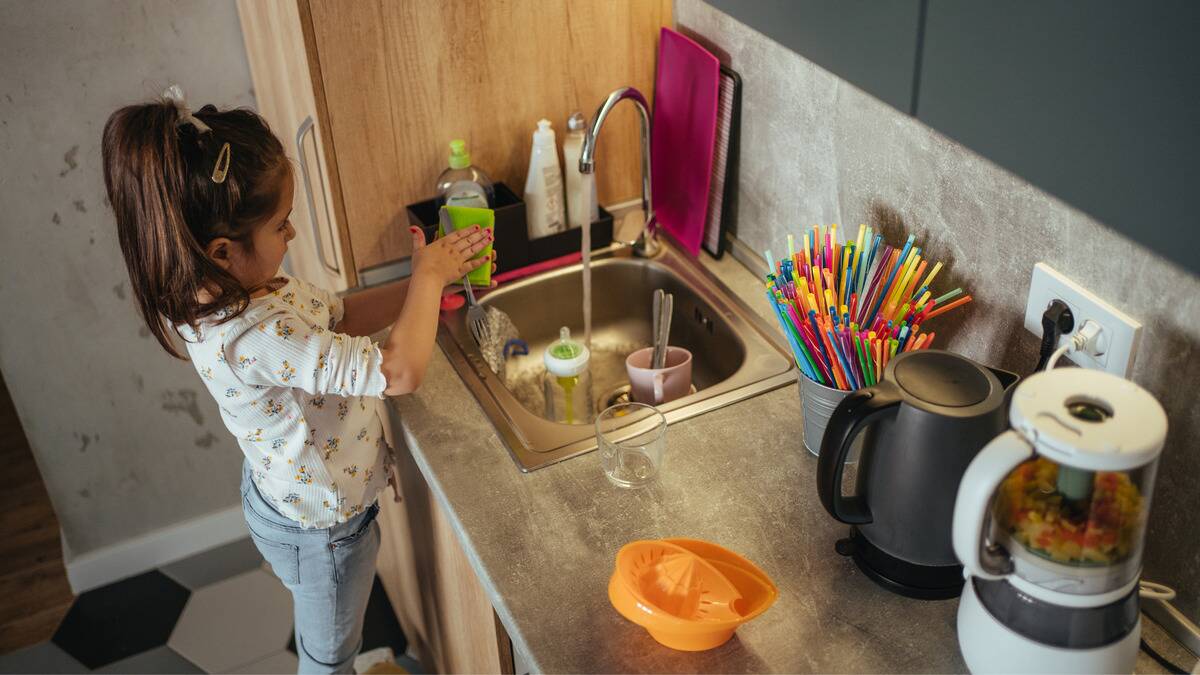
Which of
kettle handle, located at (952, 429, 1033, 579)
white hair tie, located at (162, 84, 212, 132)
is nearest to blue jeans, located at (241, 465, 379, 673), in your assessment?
white hair tie, located at (162, 84, 212, 132)

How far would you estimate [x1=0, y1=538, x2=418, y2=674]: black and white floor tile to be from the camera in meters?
2.08

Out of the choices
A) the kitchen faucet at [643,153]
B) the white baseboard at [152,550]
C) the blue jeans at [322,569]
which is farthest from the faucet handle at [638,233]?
the white baseboard at [152,550]

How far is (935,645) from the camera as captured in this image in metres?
1.05

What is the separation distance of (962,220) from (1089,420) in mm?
408

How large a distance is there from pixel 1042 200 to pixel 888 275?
0.21m

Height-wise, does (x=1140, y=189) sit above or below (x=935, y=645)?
above

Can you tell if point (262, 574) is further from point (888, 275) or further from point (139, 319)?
point (888, 275)

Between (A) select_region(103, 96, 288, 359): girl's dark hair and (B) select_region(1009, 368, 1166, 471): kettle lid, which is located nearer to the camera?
(B) select_region(1009, 368, 1166, 471): kettle lid

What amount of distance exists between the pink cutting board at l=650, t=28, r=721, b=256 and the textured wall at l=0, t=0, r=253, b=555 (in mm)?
793

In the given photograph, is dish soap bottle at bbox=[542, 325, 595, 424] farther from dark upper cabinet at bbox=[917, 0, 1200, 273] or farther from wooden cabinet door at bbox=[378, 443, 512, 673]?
dark upper cabinet at bbox=[917, 0, 1200, 273]

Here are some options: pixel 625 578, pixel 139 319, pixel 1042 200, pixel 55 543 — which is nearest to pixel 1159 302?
pixel 1042 200

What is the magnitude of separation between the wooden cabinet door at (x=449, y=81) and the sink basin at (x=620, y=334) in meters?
0.19

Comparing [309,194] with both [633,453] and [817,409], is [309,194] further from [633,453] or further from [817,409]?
[817,409]

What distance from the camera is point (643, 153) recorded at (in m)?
1.67
